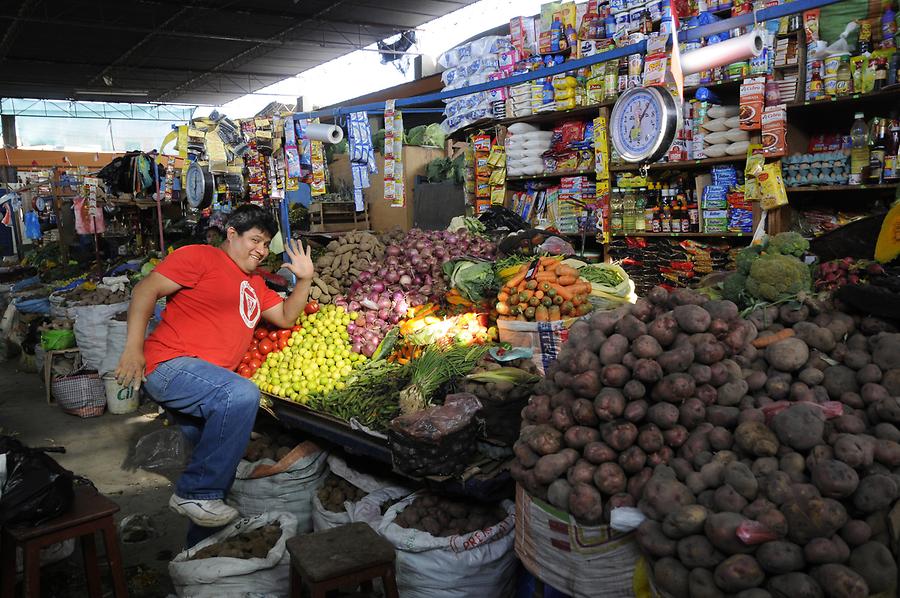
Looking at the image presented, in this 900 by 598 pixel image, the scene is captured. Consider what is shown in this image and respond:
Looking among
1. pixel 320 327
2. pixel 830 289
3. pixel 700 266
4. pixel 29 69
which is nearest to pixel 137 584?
pixel 320 327

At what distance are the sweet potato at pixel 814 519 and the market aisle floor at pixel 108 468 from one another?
9.32 ft

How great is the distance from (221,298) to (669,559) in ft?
8.23

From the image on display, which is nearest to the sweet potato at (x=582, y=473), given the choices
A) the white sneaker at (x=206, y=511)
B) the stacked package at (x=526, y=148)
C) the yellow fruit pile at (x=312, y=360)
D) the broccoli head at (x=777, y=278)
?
the broccoli head at (x=777, y=278)

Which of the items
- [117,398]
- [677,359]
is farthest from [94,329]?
[677,359]

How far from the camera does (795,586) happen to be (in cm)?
146

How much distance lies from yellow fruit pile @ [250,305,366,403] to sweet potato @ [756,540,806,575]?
2583mm

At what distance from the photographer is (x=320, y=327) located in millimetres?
4176

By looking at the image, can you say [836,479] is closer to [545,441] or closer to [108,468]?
[545,441]

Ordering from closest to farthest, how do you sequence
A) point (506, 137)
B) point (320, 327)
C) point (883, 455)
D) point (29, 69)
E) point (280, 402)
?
point (883, 455) < point (280, 402) < point (320, 327) < point (506, 137) < point (29, 69)

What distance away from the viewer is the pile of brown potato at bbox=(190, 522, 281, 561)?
2765mm

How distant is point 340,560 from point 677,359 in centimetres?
135

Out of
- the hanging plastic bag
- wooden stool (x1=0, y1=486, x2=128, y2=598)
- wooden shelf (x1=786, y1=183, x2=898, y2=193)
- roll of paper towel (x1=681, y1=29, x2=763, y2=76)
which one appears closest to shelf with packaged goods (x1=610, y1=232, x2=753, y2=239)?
wooden shelf (x1=786, y1=183, x2=898, y2=193)

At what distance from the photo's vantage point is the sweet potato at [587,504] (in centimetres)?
186

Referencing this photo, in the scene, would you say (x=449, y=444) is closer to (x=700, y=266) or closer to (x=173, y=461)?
(x=173, y=461)
